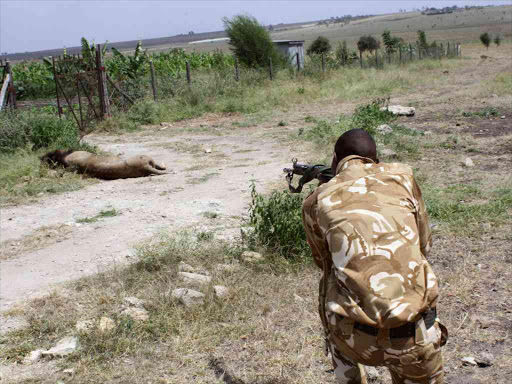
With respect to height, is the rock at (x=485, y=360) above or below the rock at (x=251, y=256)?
below

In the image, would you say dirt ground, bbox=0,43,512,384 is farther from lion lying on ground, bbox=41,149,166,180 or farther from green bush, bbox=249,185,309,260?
green bush, bbox=249,185,309,260

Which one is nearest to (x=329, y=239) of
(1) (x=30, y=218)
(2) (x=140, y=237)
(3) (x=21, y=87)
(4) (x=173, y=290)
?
(4) (x=173, y=290)

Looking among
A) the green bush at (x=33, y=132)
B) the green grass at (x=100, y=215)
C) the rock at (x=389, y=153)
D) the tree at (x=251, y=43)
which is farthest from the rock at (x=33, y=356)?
the tree at (x=251, y=43)

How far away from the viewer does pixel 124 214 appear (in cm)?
802

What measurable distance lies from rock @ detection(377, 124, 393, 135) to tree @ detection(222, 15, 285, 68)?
13.7 m

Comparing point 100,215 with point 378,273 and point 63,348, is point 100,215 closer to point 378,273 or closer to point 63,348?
point 63,348

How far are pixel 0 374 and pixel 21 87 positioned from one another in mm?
19099

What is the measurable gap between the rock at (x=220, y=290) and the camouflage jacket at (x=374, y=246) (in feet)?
8.01

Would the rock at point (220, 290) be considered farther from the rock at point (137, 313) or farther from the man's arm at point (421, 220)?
the man's arm at point (421, 220)

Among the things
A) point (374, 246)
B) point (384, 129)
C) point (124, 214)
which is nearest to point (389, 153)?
point (384, 129)

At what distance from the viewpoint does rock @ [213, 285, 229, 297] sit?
4.83 metres

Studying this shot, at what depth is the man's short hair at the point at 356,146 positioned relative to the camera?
8.47ft

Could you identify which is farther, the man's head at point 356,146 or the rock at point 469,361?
the rock at point 469,361

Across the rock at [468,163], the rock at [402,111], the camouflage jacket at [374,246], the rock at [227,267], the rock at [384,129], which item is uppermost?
the camouflage jacket at [374,246]
